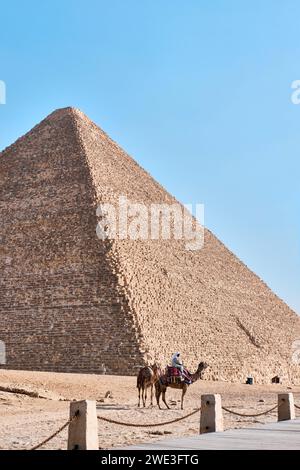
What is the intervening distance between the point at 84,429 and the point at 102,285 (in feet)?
109

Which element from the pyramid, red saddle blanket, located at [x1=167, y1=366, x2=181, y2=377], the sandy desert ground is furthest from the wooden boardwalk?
the pyramid

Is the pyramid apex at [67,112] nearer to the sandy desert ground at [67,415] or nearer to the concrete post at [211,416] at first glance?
the sandy desert ground at [67,415]

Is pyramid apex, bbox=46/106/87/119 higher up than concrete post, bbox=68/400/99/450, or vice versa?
pyramid apex, bbox=46/106/87/119

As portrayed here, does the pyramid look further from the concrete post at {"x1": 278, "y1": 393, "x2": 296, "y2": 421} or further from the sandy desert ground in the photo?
the concrete post at {"x1": 278, "y1": 393, "x2": 296, "y2": 421}

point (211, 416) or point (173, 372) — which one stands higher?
point (173, 372)

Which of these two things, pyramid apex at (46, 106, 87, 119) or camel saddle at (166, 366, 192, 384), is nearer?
camel saddle at (166, 366, 192, 384)

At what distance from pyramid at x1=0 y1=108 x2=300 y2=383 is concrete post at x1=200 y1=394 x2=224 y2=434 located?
24.8 meters

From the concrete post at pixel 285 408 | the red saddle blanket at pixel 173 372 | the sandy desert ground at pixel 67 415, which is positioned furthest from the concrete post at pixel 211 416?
the red saddle blanket at pixel 173 372

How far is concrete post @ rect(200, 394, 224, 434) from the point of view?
10148mm

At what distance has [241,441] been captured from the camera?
8836 mm

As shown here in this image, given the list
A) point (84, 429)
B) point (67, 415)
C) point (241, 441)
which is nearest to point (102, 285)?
point (67, 415)

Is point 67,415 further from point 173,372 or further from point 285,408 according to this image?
point 285,408
